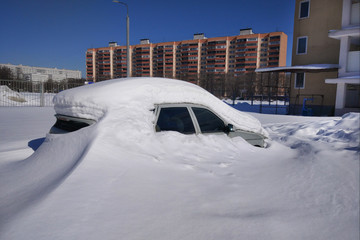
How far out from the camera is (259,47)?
316 feet

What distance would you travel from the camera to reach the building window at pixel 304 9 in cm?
1794

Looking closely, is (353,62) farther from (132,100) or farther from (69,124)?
(69,124)

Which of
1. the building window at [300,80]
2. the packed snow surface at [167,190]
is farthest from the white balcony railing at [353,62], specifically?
the packed snow surface at [167,190]

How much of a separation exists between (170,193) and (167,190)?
0.16 feet

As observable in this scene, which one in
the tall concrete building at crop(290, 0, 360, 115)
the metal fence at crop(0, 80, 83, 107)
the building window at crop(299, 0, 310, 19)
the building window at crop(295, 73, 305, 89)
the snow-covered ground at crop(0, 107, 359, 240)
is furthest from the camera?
the building window at crop(295, 73, 305, 89)

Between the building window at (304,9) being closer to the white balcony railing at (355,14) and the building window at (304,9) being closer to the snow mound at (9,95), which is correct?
the white balcony railing at (355,14)

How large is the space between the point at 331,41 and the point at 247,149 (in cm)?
1736

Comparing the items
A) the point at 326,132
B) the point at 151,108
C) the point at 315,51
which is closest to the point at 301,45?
the point at 315,51

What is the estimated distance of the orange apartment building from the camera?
315ft

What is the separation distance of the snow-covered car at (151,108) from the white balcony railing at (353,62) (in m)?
14.7

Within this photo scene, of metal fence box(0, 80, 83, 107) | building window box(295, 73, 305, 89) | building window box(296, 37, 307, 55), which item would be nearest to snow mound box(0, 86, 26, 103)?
metal fence box(0, 80, 83, 107)

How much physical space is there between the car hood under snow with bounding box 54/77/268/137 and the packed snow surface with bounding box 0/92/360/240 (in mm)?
Answer: 88

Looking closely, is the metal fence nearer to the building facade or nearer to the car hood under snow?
the car hood under snow

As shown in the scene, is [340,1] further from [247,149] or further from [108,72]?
[108,72]
